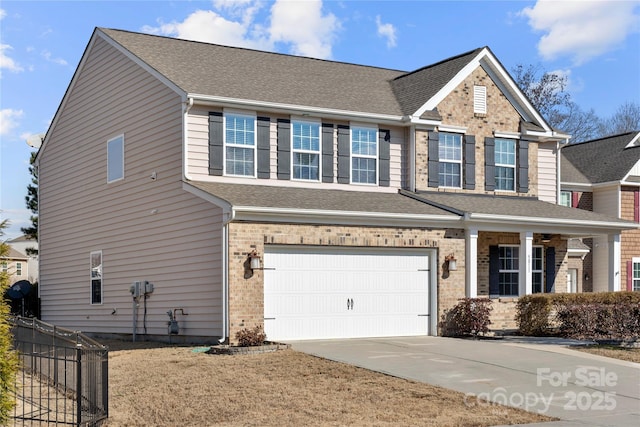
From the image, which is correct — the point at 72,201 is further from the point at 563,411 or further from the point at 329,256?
the point at 563,411

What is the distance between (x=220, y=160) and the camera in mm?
20453

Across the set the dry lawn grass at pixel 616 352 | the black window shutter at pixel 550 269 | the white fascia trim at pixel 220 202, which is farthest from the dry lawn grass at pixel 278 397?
the black window shutter at pixel 550 269

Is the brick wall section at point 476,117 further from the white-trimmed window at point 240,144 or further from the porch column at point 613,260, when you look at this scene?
the white-trimmed window at point 240,144

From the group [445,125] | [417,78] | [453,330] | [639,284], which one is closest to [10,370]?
[453,330]

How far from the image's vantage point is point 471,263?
2119 cm

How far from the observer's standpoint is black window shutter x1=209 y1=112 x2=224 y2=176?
803 inches

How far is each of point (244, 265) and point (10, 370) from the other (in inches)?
340

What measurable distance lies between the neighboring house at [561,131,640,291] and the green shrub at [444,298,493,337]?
11562 mm

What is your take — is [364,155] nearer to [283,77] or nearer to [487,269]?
[283,77]

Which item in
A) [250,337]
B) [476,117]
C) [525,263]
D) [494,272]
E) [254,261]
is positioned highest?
[476,117]

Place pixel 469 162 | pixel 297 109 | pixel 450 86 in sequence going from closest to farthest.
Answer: pixel 297 109 < pixel 450 86 < pixel 469 162

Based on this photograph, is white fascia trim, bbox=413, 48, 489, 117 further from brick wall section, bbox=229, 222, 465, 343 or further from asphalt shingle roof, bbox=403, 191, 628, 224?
brick wall section, bbox=229, 222, 465, 343

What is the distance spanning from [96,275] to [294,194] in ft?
26.1

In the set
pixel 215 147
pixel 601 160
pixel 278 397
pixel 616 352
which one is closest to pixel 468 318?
pixel 616 352
